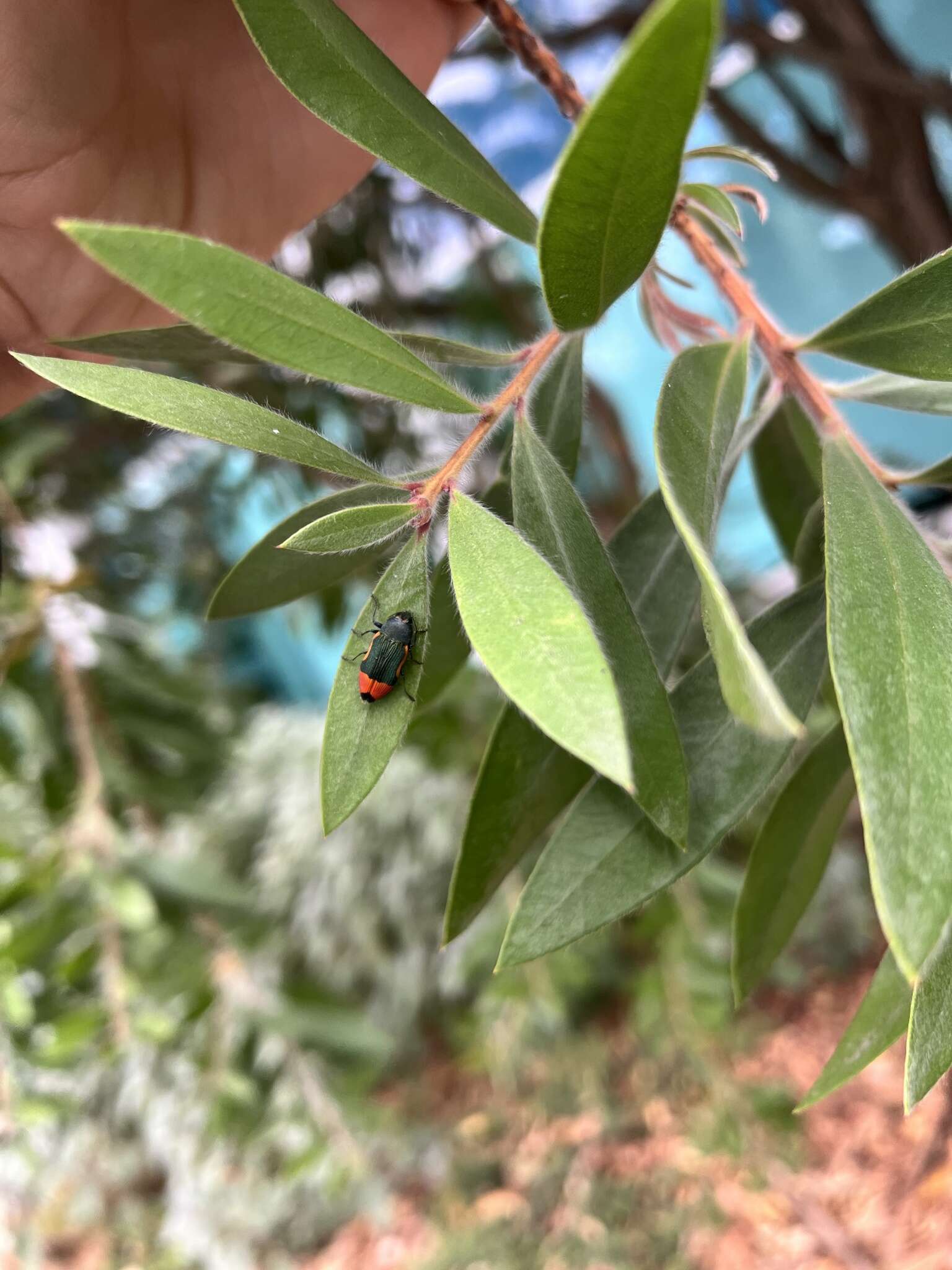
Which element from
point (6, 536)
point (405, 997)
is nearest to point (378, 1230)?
point (405, 997)

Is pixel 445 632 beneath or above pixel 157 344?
beneath

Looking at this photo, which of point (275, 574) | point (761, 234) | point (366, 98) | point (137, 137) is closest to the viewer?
point (366, 98)

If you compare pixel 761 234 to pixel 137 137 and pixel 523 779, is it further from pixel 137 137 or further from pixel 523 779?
pixel 523 779

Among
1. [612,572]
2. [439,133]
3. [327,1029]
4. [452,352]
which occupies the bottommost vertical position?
[327,1029]

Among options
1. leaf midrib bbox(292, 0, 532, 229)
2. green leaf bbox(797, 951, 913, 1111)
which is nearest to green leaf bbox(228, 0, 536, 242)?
Result: leaf midrib bbox(292, 0, 532, 229)

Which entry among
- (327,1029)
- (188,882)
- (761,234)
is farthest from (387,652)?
(761,234)

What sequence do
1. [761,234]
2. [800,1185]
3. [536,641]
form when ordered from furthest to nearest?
[761,234]
[800,1185]
[536,641]

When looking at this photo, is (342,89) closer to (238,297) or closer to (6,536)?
(238,297)
